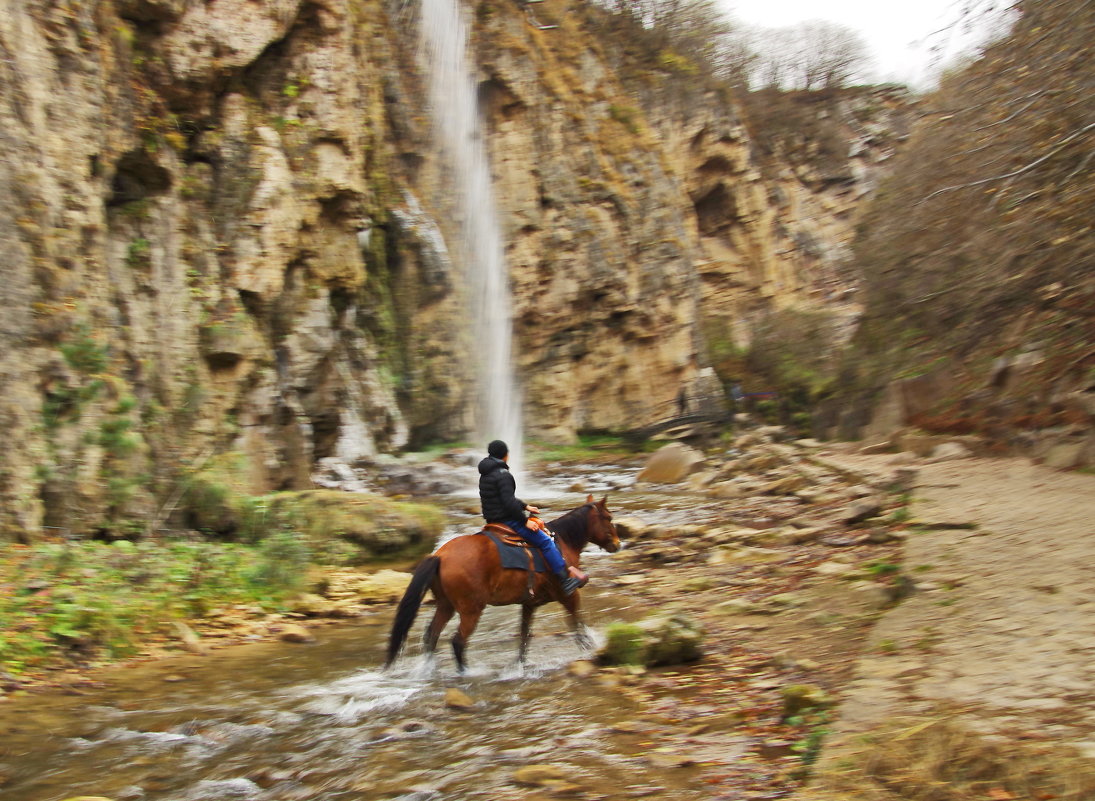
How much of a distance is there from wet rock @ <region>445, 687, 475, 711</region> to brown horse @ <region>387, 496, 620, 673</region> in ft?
2.15

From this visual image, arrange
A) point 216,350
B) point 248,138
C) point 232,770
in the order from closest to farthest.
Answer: point 232,770
point 216,350
point 248,138

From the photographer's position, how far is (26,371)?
8547mm

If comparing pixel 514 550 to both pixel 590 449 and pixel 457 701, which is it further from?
pixel 590 449

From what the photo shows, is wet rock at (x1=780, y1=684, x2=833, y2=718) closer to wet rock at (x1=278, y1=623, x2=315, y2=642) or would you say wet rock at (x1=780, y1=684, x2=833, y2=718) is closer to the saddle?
the saddle

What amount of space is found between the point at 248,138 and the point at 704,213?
30.9m

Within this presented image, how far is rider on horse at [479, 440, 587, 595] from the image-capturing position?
6.89 meters

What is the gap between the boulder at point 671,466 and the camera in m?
21.7

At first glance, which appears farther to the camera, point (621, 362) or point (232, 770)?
point (621, 362)

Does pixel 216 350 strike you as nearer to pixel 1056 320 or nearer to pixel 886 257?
pixel 1056 320

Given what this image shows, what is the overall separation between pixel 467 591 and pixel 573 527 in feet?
5.07

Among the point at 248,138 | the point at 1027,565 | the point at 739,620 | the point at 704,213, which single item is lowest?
the point at 739,620

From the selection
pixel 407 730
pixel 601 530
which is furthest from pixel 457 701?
pixel 601 530

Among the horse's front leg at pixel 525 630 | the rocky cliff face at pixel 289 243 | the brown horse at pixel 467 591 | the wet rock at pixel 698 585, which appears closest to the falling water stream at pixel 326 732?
the horse's front leg at pixel 525 630

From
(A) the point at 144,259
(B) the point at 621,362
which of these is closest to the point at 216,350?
(A) the point at 144,259
